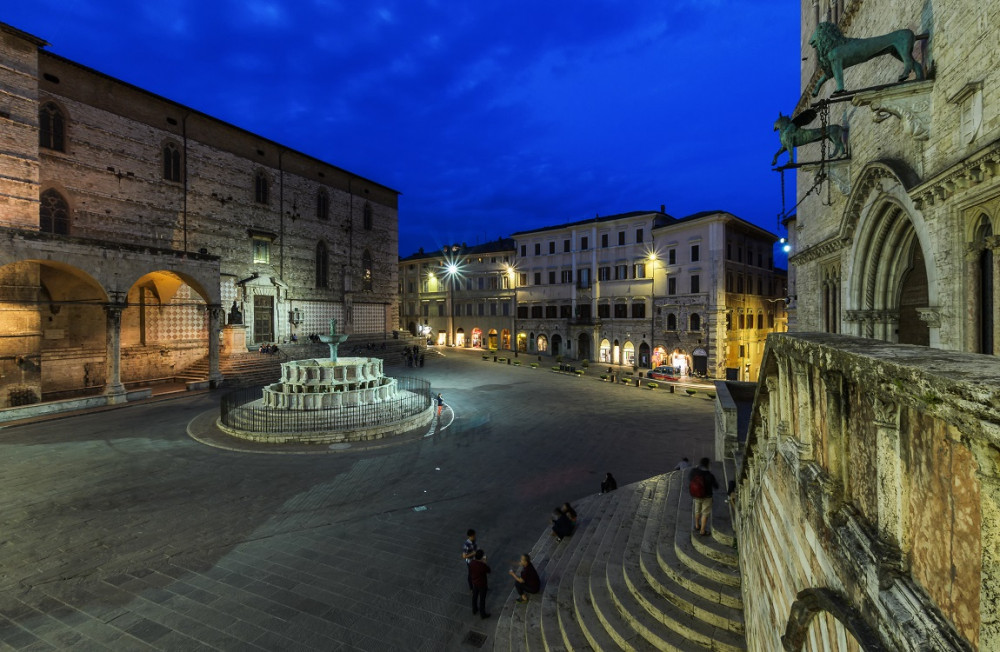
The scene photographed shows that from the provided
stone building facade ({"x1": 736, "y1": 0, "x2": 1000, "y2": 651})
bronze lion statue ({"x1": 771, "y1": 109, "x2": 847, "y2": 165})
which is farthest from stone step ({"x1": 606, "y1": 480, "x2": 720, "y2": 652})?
bronze lion statue ({"x1": 771, "y1": 109, "x2": 847, "y2": 165})

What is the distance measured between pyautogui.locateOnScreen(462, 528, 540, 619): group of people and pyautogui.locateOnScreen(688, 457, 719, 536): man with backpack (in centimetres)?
276

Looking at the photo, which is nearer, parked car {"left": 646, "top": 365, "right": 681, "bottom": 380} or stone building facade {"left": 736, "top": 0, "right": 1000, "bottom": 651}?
stone building facade {"left": 736, "top": 0, "right": 1000, "bottom": 651}

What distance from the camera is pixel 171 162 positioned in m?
26.8

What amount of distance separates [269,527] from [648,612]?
7.26m

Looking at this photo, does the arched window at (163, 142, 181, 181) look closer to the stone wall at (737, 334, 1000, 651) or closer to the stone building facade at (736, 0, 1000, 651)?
the stone building facade at (736, 0, 1000, 651)

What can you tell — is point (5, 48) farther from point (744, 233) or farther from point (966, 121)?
point (744, 233)

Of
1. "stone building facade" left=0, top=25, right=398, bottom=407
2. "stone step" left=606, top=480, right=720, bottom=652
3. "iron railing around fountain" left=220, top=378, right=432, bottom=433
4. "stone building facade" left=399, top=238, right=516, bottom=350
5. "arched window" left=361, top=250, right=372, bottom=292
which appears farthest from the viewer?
"stone building facade" left=399, top=238, right=516, bottom=350

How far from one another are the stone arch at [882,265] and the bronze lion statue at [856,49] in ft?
6.74

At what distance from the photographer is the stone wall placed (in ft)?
5.60

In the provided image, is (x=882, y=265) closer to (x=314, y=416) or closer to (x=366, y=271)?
(x=314, y=416)

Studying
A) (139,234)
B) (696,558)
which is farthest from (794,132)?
(139,234)

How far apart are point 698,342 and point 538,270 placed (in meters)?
17.2

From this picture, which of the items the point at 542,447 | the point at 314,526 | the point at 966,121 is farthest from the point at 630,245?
the point at 314,526

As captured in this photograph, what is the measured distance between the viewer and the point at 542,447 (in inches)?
565
